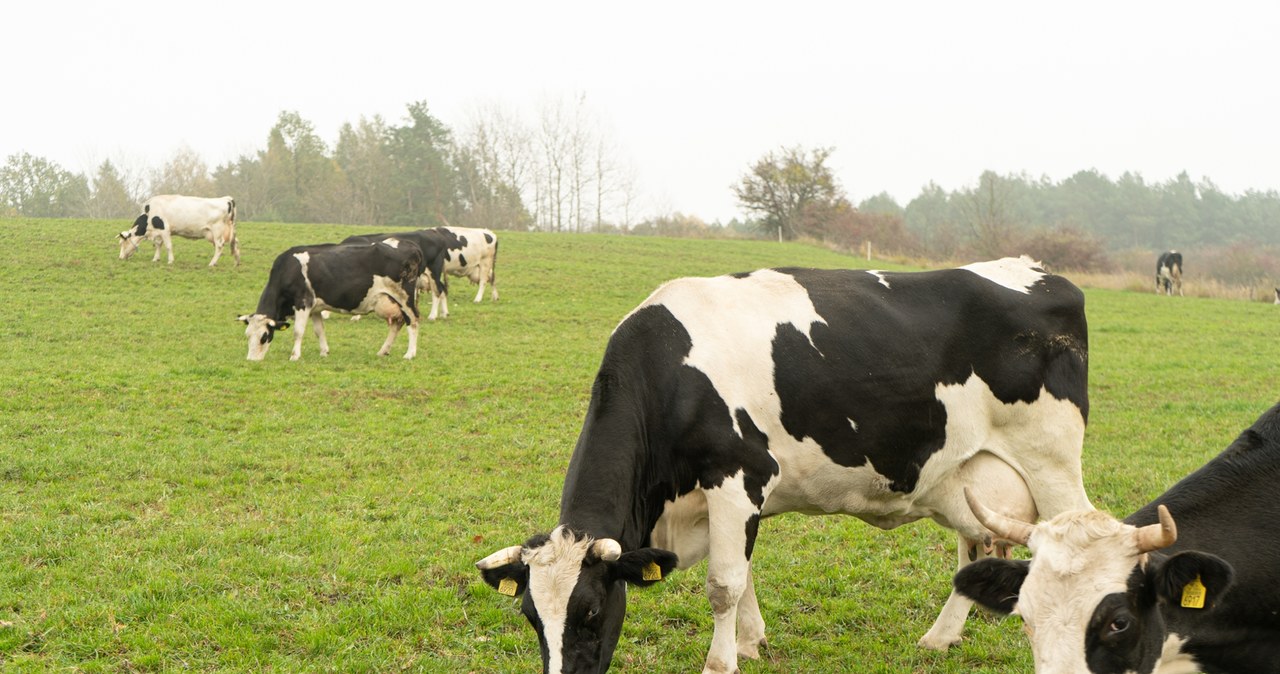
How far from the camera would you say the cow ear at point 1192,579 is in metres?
3.55

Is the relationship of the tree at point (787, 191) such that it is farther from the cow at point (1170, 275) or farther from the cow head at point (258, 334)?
the cow head at point (258, 334)

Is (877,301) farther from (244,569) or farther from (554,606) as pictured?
(244,569)

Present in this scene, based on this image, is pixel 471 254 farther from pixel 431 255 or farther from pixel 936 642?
pixel 936 642

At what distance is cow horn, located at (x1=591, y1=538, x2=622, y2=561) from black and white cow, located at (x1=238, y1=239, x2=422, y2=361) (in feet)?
45.2

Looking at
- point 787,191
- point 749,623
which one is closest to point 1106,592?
point 749,623

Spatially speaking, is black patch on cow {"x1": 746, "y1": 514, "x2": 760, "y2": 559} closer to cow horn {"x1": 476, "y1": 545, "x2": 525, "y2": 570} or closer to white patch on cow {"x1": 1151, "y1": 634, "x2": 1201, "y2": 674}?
cow horn {"x1": 476, "y1": 545, "x2": 525, "y2": 570}

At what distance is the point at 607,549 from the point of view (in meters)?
4.50

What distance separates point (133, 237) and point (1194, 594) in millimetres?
29986

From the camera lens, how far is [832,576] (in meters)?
7.18

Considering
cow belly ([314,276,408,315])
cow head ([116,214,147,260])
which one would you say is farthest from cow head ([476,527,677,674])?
cow head ([116,214,147,260])

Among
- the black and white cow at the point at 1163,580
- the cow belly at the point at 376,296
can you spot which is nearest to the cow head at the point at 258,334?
the cow belly at the point at 376,296

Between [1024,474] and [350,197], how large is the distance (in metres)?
72.8

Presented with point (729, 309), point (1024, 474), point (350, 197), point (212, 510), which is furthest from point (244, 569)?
point (350, 197)

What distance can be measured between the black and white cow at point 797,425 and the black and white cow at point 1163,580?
160 centimetres
